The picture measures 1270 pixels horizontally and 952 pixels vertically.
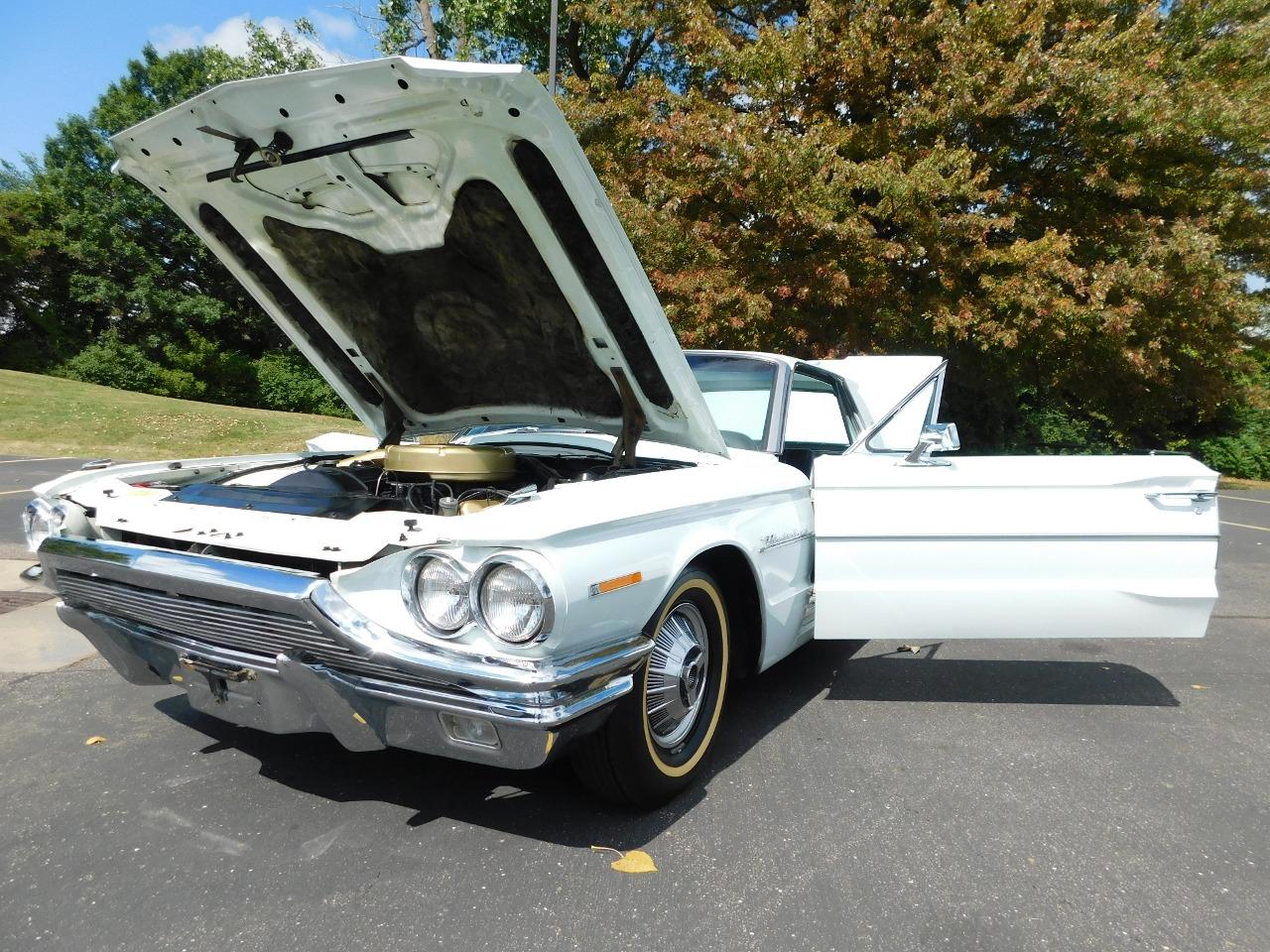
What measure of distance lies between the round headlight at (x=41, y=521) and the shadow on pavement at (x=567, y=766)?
898mm

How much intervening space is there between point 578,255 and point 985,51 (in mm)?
10088

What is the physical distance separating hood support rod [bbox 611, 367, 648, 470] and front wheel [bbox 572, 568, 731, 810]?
69 cm

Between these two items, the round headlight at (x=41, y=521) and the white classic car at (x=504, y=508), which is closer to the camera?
the white classic car at (x=504, y=508)

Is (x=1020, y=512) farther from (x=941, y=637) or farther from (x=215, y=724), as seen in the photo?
(x=215, y=724)

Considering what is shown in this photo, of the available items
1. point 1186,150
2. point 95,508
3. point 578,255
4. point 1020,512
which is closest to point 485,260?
point 578,255

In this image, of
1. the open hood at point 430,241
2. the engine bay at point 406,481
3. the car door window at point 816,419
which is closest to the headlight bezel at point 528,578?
the engine bay at point 406,481

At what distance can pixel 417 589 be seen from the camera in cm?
225

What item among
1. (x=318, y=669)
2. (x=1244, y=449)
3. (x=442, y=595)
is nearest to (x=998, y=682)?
(x=442, y=595)

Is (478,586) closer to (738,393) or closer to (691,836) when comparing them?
(691,836)

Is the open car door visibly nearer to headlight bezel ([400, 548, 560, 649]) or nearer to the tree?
headlight bezel ([400, 548, 560, 649])

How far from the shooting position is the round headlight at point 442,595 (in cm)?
221

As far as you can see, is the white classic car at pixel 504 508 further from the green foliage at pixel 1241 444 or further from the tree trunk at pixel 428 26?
the green foliage at pixel 1241 444

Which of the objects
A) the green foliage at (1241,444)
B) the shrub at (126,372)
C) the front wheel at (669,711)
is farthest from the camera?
the shrub at (126,372)

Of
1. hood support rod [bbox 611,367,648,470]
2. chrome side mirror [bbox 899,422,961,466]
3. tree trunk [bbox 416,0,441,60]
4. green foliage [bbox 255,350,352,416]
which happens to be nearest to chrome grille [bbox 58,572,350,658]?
hood support rod [bbox 611,367,648,470]
